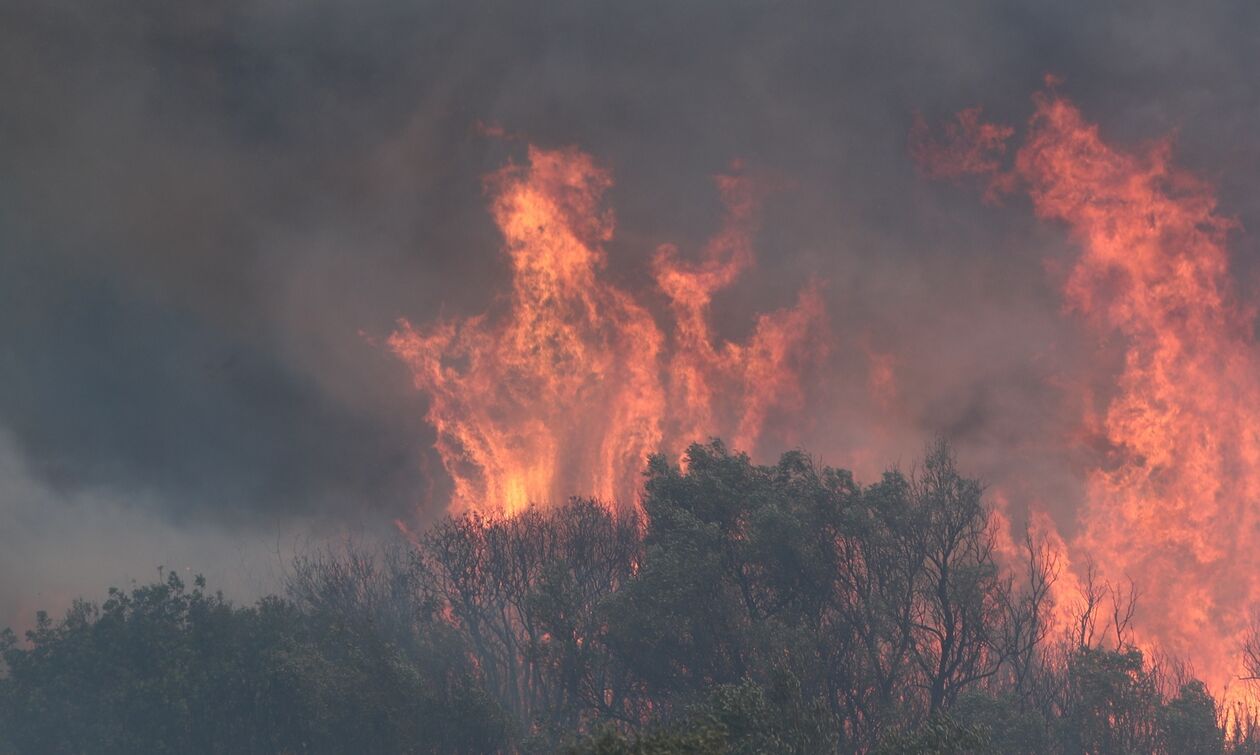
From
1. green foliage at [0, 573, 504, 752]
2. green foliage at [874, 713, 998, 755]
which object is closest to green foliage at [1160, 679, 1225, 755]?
green foliage at [874, 713, 998, 755]

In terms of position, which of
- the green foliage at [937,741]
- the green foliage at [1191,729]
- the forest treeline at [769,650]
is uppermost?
the forest treeline at [769,650]

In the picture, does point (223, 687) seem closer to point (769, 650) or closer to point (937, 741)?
point (769, 650)

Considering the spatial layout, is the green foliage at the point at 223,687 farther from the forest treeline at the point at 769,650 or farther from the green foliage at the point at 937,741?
the green foliage at the point at 937,741

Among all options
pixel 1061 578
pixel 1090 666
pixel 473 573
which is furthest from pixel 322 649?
pixel 1061 578

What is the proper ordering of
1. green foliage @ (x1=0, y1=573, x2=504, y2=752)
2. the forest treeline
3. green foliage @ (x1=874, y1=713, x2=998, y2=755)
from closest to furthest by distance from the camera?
green foliage @ (x1=874, y1=713, x2=998, y2=755) < the forest treeline < green foliage @ (x1=0, y1=573, x2=504, y2=752)

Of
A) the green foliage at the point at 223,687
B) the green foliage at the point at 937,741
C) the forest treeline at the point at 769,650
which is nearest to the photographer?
the green foliage at the point at 937,741

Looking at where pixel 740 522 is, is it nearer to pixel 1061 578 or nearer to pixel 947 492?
pixel 947 492

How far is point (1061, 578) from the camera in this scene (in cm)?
11738

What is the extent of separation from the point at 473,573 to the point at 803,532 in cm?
4067

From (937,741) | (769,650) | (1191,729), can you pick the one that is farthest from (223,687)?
(1191,729)

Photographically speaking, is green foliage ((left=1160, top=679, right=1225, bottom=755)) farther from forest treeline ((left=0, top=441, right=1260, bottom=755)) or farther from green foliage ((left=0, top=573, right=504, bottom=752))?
green foliage ((left=0, top=573, right=504, bottom=752))

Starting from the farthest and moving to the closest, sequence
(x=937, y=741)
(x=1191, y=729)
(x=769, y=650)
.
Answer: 1. (x=1191, y=729)
2. (x=769, y=650)
3. (x=937, y=741)

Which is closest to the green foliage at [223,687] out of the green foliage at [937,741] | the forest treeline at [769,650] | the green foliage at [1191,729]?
the forest treeline at [769,650]

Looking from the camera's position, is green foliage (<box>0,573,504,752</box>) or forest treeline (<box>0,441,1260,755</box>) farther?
green foliage (<box>0,573,504,752</box>)
